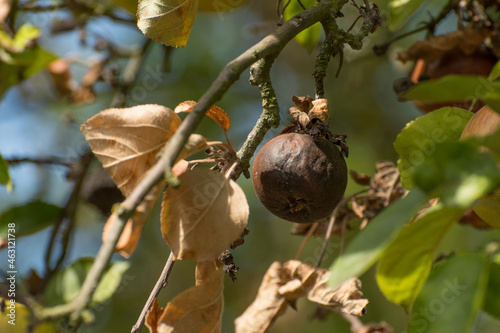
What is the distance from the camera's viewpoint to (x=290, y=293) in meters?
1.33

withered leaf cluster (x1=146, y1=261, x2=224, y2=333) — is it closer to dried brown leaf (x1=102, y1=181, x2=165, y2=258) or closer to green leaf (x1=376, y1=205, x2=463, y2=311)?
dried brown leaf (x1=102, y1=181, x2=165, y2=258)

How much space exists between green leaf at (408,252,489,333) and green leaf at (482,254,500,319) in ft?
0.14

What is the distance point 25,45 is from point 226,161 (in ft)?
4.47

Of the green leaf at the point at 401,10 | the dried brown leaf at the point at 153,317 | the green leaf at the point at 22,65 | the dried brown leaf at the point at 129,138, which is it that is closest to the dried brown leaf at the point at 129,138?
the dried brown leaf at the point at 129,138

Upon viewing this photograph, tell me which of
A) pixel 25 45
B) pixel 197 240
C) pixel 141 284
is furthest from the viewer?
pixel 141 284

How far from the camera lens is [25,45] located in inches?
79.0

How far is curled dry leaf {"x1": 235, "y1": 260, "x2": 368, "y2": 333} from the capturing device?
49.5 inches

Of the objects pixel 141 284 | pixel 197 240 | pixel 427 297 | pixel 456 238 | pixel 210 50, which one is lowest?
pixel 141 284

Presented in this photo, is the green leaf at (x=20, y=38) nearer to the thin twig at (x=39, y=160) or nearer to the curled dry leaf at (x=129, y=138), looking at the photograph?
the thin twig at (x=39, y=160)

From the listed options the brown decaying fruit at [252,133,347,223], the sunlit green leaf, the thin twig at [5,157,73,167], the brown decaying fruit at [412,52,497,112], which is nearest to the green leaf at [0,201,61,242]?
the thin twig at [5,157,73,167]

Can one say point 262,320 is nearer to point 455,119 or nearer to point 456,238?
point 455,119

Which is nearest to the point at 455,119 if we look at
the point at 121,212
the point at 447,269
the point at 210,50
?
the point at 447,269

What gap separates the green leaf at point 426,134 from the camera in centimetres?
114

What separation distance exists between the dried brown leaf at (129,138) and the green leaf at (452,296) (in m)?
0.55
